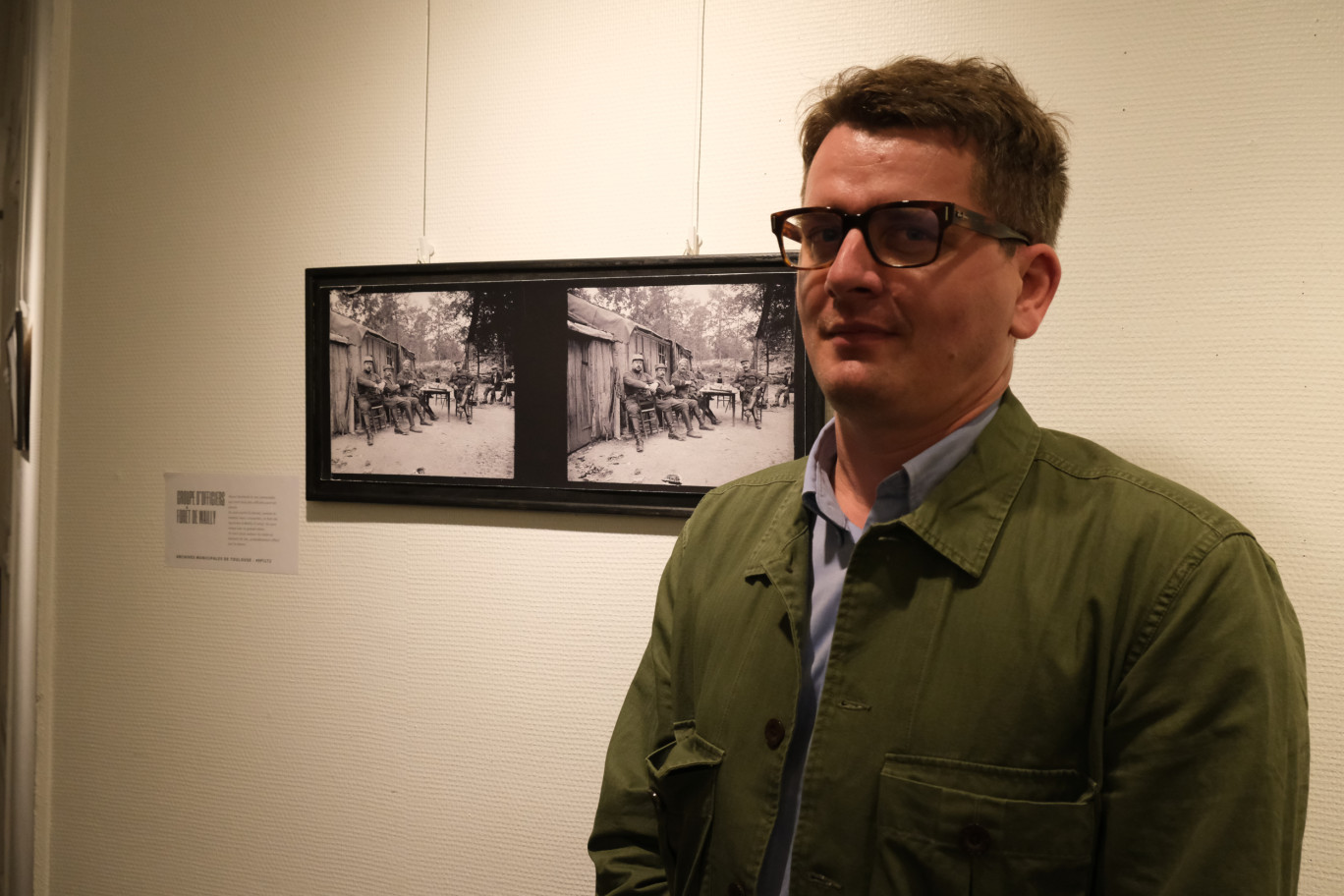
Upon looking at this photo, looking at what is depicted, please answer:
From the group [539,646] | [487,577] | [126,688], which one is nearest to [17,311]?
[126,688]

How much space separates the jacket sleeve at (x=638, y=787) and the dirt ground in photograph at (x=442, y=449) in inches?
19.6

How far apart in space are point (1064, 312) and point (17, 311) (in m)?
1.93

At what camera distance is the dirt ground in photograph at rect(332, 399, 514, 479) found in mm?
1429

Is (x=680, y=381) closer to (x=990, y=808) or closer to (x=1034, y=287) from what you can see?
(x=1034, y=287)

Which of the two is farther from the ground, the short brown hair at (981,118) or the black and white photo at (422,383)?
the short brown hair at (981,118)

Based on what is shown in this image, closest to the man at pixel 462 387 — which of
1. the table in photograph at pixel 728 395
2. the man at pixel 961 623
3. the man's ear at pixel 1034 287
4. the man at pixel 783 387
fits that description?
the table in photograph at pixel 728 395

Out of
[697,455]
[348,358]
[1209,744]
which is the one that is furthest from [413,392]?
[1209,744]

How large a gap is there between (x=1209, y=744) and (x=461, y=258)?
125 cm

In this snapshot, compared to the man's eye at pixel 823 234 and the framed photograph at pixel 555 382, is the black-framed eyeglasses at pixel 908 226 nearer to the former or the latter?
the man's eye at pixel 823 234

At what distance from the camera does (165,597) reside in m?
1.67

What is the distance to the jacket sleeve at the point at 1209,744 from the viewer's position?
63 centimetres

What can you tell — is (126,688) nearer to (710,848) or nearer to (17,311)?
(17,311)

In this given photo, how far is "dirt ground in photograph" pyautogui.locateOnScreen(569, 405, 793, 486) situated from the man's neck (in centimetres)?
38

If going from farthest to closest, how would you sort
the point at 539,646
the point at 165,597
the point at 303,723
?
the point at 165,597 < the point at 303,723 < the point at 539,646
